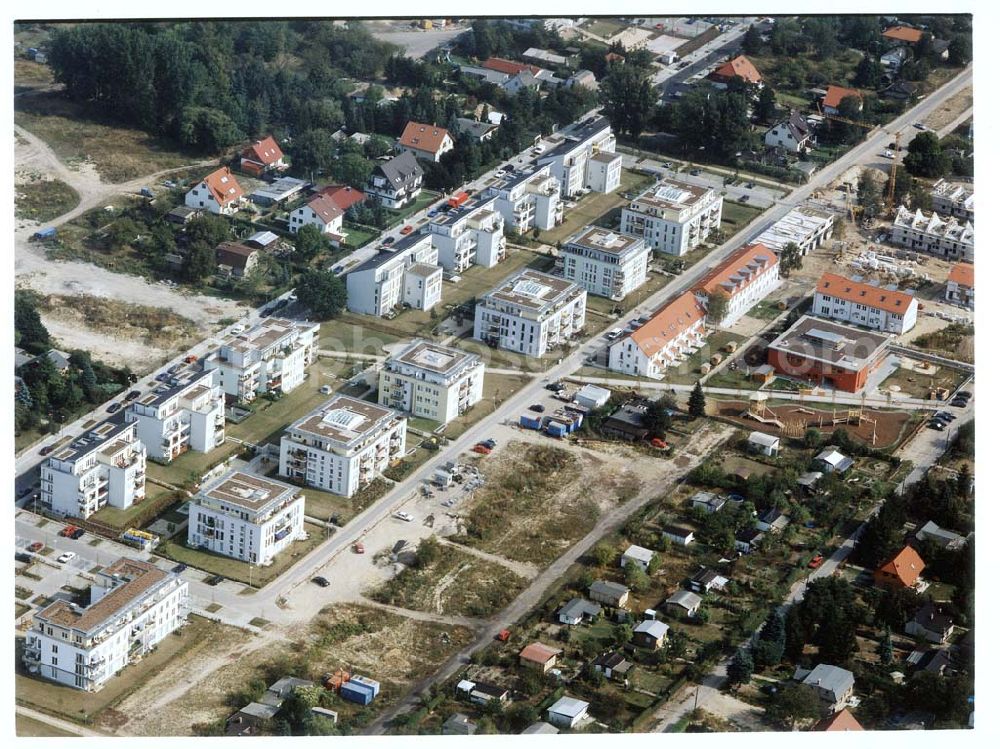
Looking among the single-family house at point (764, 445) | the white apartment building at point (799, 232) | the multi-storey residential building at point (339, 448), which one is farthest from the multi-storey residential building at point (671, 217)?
the multi-storey residential building at point (339, 448)

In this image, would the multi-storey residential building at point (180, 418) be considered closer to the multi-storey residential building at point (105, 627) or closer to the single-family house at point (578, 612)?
the multi-storey residential building at point (105, 627)

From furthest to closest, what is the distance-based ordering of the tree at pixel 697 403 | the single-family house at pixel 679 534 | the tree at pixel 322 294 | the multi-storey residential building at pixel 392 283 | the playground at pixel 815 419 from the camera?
the multi-storey residential building at pixel 392 283 → the tree at pixel 322 294 → the tree at pixel 697 403 → the playground at pixel 815 419 → the single-family house at pixel 679 534

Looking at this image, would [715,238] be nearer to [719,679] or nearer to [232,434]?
[232,434]

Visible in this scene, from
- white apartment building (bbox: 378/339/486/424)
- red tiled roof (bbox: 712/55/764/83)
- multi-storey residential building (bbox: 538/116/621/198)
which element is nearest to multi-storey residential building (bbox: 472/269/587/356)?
white apartment building (bbox: 378/339/486/424)

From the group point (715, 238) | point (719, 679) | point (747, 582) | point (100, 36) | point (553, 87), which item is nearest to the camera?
point (719, 679)

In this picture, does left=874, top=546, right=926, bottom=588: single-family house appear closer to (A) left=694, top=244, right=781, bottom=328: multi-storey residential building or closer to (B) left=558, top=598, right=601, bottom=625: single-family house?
(B) left=558, top=598, right=601, bottom=625: single-family house

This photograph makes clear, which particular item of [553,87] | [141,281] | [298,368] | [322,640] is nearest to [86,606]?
[322,640]
